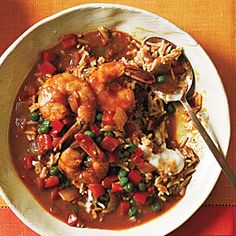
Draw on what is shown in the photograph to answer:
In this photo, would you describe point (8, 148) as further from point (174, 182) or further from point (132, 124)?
point (174, 182)

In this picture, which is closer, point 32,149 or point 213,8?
point 32,149

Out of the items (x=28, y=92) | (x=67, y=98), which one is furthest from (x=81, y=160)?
(x=28, y=92)

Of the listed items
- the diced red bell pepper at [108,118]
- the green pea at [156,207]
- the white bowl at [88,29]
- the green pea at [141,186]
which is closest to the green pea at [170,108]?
the white bowl at [88,29]

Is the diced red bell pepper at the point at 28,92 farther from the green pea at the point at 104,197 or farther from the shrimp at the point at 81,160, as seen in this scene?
the green pea at the point at 104,197

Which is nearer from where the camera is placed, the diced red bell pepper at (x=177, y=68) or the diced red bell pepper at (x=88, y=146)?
the diced red bell pepper at (x=88, y=146)

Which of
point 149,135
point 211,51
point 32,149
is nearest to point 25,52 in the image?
point 32,149
